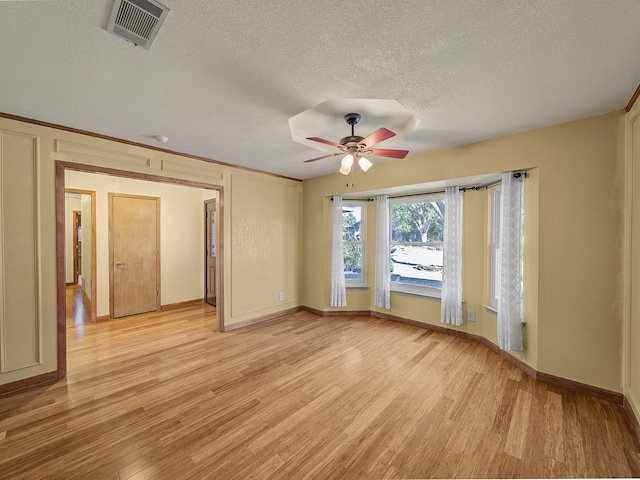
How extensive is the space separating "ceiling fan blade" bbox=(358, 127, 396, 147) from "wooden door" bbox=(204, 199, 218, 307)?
409 centimetres

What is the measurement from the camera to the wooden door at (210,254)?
557 centimetres

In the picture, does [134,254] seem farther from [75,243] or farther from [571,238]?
[571,238]

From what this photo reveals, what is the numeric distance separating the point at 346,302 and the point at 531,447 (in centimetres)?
311

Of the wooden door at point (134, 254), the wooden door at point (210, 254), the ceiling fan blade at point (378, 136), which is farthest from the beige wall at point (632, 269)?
the wooden door at point (134, 254)

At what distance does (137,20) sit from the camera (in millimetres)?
1344

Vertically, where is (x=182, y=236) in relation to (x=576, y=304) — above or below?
above

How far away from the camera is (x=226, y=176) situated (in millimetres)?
4059

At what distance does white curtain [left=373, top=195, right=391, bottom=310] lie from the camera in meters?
4.42

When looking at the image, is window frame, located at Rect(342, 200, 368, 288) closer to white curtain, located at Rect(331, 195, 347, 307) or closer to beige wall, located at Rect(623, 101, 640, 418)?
white curtain, located at Rect(331, 195, 347, 307)

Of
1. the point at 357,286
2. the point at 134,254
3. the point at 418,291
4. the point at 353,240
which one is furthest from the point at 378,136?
the point at 134,254

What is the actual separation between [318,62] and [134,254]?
4773mm

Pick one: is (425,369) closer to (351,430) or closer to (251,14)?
(351,430)

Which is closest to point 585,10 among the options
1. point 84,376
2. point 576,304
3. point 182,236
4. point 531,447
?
point 576,304

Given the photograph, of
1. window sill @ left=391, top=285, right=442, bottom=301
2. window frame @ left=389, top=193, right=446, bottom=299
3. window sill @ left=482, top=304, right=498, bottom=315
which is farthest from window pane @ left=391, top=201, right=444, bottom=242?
window sill @ left=482, top=304, right=498, bottom=315
